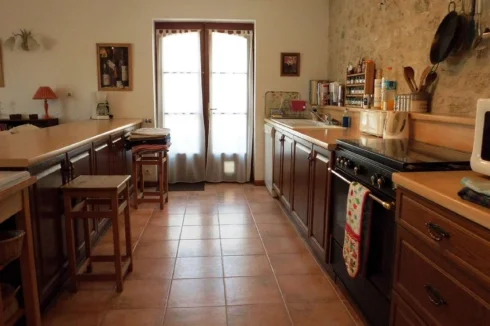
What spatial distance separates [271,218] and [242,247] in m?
0.78

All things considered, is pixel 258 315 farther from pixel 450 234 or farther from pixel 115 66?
pixel 115 66

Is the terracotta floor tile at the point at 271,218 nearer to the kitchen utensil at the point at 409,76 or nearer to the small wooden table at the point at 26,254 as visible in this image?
the kitchen utensil at the point at 409,76

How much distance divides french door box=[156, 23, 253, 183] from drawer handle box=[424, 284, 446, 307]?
3829mm

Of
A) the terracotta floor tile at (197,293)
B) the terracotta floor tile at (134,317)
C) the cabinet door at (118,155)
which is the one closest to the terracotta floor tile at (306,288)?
the terracotta floor tile at (197,293)

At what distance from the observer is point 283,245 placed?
3.06 meters

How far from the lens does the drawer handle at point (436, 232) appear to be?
1213mm

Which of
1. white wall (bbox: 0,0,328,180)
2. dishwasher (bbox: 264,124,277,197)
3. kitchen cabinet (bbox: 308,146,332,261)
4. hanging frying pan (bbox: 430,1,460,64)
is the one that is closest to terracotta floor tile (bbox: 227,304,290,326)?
kitchen cabinet (bbox: 308,146,332,261)

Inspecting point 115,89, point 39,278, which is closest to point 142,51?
point 115,89

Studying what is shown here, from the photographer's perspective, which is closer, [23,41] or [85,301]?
[85,301]

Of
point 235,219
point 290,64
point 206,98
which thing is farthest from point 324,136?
point 206,98

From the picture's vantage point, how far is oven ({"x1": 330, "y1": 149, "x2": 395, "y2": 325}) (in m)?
1.69

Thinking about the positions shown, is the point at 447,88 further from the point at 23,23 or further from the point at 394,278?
the point at 23,23

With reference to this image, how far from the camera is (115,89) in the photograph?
4.73 meters

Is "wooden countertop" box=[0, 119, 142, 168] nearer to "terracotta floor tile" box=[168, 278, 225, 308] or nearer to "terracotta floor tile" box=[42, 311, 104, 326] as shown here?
"terracotta floor tile" box=[42, 311, 104, 326]
